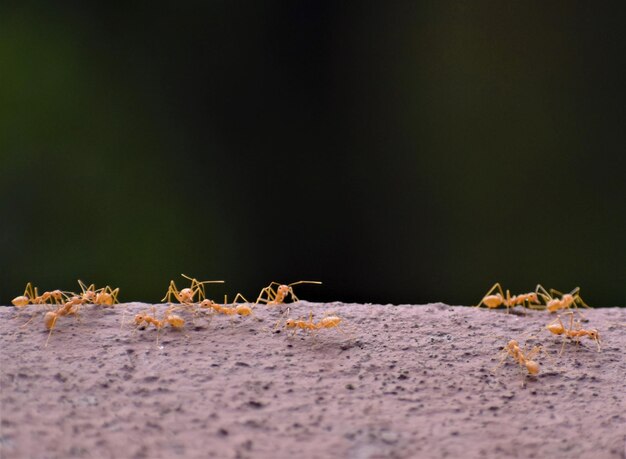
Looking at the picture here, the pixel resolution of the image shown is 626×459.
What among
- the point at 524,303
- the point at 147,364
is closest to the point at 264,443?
the point at 147,364

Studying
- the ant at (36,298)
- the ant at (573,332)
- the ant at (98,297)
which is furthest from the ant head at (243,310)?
the ant at (573,332)

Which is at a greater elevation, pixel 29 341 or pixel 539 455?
pixel 29 341

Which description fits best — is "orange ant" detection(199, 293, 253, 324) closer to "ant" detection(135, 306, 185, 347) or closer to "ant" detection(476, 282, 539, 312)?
"ant" detection(135, 306, 185, 347)

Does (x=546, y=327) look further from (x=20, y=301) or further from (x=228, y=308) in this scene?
(x=20, y=301)

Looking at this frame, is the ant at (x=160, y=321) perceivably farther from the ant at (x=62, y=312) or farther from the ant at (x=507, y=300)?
the ant at (x=507, y=300)

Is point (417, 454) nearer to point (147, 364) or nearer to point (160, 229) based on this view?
point (147, 364)

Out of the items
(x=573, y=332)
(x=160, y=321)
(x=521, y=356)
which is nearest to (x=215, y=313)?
(x=160, y=321)
